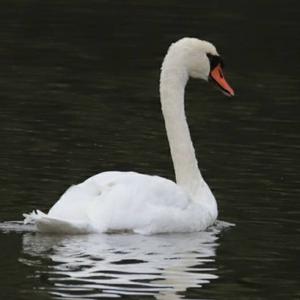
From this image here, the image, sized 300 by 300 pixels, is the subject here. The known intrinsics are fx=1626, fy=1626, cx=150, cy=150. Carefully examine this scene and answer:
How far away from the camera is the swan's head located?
1472 centimetres

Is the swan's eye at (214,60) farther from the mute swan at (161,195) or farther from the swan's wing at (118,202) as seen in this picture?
the swan's wing at (118,202)

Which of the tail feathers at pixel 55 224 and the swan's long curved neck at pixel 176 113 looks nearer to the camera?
the tail feathers at pixel 55 224

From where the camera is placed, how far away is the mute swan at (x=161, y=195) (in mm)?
12938

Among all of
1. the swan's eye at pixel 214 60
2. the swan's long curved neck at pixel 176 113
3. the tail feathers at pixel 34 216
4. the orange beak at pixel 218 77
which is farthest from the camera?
the orange beak at pixel 218 77

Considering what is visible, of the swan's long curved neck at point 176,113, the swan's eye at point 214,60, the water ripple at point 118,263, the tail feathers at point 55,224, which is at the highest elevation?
the swan's eye at point 214,60

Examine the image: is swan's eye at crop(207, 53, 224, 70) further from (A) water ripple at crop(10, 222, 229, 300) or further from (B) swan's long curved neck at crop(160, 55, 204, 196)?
(A) water ripple at crop(10, 222, 229, 300)

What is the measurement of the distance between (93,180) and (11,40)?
13033 mm

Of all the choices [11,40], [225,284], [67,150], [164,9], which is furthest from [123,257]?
[164,9]

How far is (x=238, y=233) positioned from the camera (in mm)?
13523

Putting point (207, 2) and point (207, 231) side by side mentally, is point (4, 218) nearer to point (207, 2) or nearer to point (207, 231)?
point (207, 231)

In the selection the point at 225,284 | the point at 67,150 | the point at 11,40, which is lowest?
the point at 225,284

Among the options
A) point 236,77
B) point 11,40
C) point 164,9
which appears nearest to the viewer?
point 236,77

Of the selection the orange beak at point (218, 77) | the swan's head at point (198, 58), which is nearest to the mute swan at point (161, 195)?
the swan's head at point (198, 58)

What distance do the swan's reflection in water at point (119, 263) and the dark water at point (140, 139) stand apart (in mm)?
16
